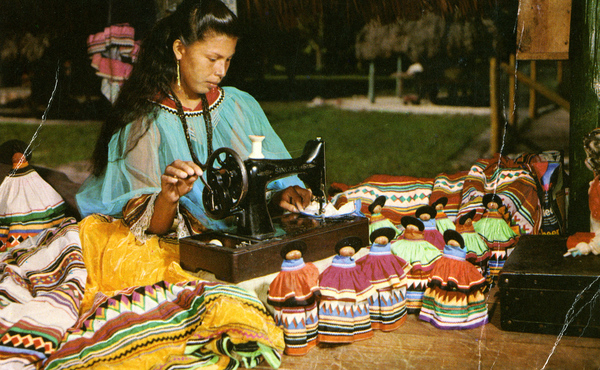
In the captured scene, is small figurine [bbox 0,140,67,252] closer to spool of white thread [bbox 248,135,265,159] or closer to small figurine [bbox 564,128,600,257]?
spool of white thread [bbox 248,135,265,159]

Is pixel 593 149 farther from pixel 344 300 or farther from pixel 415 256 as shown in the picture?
pixel 344 300

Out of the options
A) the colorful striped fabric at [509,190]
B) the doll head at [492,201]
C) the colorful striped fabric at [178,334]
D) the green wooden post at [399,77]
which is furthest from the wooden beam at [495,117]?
the colorful striped fabric at [178,334]

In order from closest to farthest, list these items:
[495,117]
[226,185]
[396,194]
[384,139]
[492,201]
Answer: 1. [226,185]
2. [492,201]
3. [396,194]
4. [495,117]
5. [384,139]

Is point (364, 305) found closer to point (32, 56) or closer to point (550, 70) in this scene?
point (32, 56)

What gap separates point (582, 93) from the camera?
2561 millimetres

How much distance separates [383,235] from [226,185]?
25.8 inches

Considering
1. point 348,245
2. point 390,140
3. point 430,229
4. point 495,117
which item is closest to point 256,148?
point 348,245

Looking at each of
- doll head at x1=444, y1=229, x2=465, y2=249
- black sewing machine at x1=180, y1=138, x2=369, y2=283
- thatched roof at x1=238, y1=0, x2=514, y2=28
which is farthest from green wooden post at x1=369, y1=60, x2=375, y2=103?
doll head at x1=444, y1=229, x2=465, y2=249

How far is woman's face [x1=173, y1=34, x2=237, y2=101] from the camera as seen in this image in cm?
254

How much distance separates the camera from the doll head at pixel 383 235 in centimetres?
204

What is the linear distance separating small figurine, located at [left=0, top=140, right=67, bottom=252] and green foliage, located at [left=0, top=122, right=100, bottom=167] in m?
5.40

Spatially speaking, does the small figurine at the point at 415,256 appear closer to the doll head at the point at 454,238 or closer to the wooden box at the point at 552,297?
the doll head at the point at 454,238

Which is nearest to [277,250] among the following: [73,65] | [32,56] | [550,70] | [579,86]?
[579,86]

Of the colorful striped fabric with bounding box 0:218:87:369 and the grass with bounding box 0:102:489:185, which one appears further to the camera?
the grass with bounding box 0:102:489:185
